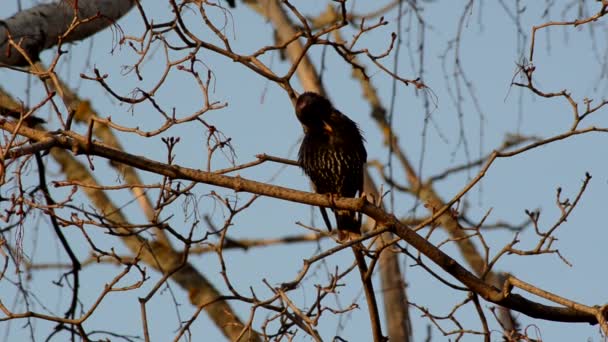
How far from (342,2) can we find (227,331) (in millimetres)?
3403

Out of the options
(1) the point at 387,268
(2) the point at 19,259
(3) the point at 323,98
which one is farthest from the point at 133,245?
(2) the point at 19,259

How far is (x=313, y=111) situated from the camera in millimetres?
5359

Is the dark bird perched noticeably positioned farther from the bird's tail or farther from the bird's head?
the bird's tail

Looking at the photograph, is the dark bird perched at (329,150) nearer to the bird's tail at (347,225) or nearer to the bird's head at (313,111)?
the bird's head at (313,111)

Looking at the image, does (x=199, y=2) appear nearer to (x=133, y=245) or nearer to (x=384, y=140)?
(x=133, y=245)

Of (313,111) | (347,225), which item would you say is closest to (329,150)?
(313,111)

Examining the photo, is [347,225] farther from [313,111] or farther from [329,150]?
[313,111]

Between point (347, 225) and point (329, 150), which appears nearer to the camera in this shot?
point (329, 150)

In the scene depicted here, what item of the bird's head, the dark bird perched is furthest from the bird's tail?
the bird's head

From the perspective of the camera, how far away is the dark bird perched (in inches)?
217

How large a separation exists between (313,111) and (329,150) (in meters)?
0.33

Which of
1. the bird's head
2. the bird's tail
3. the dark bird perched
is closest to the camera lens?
the bird's head

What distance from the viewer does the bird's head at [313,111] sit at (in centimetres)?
528

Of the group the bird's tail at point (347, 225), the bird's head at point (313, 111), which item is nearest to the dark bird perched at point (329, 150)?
the bird's head at point (313, 111)
